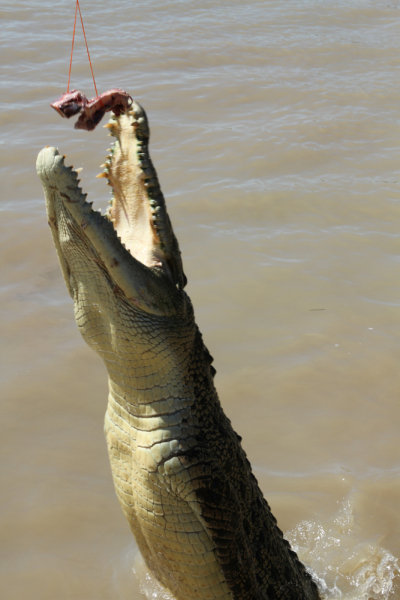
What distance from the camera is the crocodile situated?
6.93ft

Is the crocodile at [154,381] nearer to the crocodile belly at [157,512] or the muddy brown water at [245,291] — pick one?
the crocodile belly at [157,512]

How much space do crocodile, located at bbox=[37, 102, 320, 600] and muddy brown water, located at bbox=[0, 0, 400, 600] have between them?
0.77 metres

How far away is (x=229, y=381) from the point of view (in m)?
3.92

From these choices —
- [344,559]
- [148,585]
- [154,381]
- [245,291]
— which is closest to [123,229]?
[154,381]

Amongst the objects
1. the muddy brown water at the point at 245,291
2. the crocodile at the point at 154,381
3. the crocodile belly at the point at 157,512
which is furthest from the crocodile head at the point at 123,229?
the muddy brown water at the point at 245,291

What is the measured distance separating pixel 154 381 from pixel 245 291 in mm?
2549

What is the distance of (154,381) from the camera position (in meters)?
2.19

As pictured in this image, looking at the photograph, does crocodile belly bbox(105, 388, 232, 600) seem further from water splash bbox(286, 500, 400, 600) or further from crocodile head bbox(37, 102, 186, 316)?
water splash bbox(286, 500, 400, 600)

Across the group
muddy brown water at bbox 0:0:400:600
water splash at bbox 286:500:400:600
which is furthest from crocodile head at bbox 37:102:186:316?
water splash at bbox 286:500:400:600

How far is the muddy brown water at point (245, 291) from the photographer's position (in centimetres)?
312

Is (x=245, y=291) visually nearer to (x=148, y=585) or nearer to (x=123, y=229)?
(x=148, y=585)

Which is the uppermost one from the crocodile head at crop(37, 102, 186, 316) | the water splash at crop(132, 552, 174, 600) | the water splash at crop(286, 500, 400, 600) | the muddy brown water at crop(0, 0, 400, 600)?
the crocodile head at crop(37, 102, 186, 316)

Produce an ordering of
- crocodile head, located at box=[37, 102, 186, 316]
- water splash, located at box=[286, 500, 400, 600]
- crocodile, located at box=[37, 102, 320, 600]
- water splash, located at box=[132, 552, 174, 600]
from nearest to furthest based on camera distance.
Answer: crocodile head, located at box=[37, 102, 186, 316] < crocodile, located at box=[37, 102, 320, 600] < water splash, located at box=[132, 552, 174, 600] < water splash, located at box=[286, 500, 400, 600]

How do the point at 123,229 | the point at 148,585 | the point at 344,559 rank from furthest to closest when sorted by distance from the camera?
the point at 344,559, the point at 148,585, the point at 123,229
